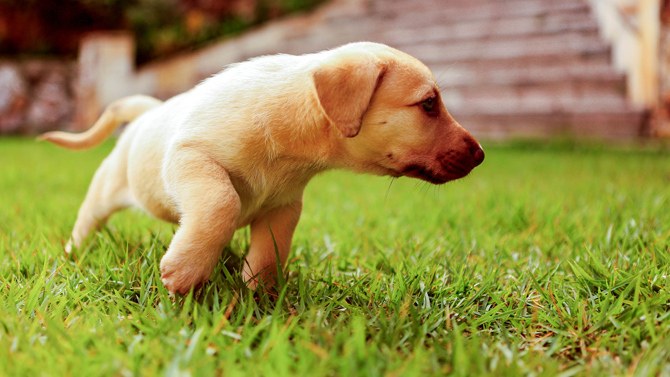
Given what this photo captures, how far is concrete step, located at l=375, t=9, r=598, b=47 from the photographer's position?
10102mm

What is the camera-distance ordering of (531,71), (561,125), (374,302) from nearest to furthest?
(374,302) < (561,125) < (531,71)

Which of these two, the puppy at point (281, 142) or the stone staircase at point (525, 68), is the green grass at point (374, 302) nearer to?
the puppy at point (281, 142)

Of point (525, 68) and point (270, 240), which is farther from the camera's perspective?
point (525, 68)

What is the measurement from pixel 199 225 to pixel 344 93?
2.05ft

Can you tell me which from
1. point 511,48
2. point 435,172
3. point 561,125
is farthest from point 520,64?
point 435,172

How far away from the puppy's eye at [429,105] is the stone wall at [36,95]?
442 inches

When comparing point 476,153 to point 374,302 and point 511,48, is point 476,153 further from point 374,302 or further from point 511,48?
point 511,48

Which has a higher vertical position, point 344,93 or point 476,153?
point 344,93

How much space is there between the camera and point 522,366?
4.18ft

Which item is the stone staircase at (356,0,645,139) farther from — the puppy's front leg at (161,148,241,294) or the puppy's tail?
the puppy's front leg at (161,148,241,294)

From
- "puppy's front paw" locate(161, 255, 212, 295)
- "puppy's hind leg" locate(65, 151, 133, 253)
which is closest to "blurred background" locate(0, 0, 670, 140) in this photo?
"puppy's hind leg" locate(65, 151, 133, 253)

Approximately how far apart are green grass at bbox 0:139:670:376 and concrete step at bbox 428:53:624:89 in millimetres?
6714

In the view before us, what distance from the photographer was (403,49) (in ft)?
36.8

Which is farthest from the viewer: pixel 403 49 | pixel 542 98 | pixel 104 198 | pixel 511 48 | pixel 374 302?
pixel 403 49
